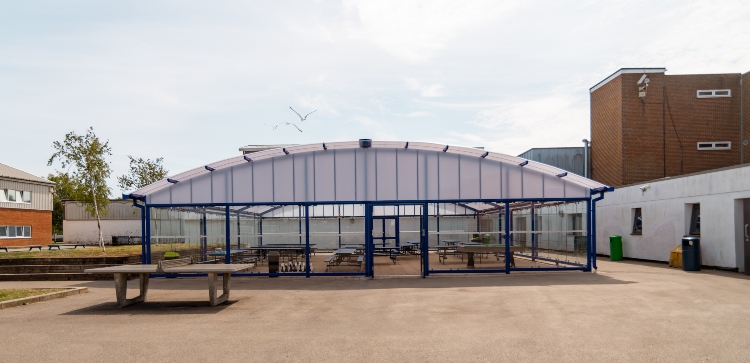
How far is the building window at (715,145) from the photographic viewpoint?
2750cm

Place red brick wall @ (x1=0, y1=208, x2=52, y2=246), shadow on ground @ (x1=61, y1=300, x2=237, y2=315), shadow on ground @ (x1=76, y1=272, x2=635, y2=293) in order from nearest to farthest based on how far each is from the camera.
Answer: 1. shadow on ground @ (x1=61, y1=300, x2=237, y2=315)
2. shadow on ground @ (x1=76, y1=272, x2=635, y2=293)
3. red brick wall @ (x1=0, y1=208, x2=52, y2=246)

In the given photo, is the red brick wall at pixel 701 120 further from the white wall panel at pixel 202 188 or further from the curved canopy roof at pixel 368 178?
the white wall panel at pixel 202 188

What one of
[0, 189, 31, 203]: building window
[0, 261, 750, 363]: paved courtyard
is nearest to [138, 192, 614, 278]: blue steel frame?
[0, 261, 750, 363]: paved courtyard

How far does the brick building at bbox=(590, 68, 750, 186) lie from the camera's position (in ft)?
88.6

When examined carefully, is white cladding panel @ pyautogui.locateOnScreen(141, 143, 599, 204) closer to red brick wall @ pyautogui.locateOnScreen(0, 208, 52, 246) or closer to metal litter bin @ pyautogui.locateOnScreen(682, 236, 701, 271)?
metal litter bin @ pyautogui.locateOnScreen(682, 236, 701, 271)

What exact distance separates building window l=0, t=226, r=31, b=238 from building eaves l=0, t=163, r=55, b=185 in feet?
9.07

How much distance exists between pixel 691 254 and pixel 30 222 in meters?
33.9

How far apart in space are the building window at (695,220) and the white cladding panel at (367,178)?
4.26 meters

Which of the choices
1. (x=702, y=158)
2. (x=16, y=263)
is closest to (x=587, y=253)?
(x=702, y=158)

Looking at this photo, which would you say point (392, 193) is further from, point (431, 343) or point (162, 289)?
point (431, 343)

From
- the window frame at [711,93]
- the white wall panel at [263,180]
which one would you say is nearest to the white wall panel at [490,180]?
the white wall panel at [263,180]

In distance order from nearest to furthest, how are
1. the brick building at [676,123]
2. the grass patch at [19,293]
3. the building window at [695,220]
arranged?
1. the grass patch at [19,293]
2. the building window at [695,220]
3. the brick building at [676,123]

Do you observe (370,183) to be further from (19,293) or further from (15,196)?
(15,196)

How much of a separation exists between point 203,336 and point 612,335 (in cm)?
574
